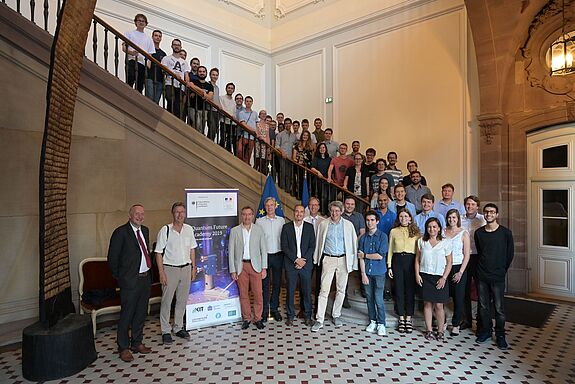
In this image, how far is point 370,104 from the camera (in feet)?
28.0

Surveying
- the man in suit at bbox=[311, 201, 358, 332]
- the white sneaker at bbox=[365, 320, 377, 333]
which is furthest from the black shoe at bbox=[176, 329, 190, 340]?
the white sneaker at bbox=[365, 320, 377, 333]

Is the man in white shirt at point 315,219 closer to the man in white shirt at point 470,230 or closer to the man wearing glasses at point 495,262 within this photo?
the man in white shirt at point 470,230

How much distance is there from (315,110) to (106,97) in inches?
232

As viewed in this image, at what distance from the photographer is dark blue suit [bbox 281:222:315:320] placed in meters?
4.70

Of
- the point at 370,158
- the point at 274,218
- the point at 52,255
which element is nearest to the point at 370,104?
the point at 370,158

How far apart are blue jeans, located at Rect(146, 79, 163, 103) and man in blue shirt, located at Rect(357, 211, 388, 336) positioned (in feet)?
11.4

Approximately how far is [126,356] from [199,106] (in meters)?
3.73

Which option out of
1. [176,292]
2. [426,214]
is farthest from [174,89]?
[426,214]

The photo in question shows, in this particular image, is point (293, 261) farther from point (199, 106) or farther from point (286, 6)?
point (286, 6)

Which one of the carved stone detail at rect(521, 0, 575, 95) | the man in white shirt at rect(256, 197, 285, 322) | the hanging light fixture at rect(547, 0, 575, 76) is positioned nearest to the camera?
the man in white shirt at rect(256, 197, 285, 322)

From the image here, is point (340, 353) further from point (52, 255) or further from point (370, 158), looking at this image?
point (370, 158)

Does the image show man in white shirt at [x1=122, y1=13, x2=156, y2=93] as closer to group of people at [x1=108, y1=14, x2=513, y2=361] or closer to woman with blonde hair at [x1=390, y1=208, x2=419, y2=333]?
group of people at [x1=108, y1=14, x2=513, y2=361]

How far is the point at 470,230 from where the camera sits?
14.7 ft

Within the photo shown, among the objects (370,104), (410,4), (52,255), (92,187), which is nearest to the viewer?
(52,255)
